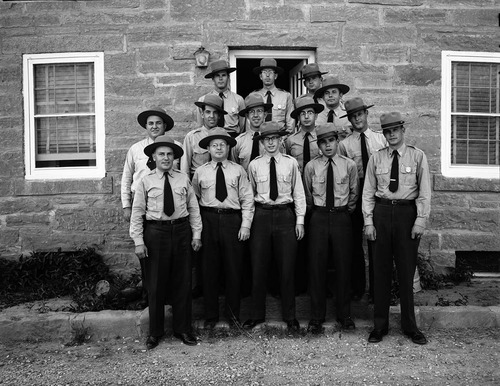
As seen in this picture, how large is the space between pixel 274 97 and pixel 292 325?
102 inches

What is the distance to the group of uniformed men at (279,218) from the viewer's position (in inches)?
192

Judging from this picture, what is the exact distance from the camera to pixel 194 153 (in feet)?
18.6

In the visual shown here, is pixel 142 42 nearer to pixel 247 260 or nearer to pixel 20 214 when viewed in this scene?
pixel 20 214

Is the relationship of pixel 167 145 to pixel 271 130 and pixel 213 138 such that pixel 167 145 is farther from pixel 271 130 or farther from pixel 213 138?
pixel 271 130

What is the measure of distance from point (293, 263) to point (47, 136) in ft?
12.9

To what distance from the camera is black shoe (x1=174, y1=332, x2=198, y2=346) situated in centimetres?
490

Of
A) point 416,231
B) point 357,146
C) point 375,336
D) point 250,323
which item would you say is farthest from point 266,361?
point 357,146

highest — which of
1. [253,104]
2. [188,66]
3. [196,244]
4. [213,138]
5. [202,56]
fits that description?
[202,56]

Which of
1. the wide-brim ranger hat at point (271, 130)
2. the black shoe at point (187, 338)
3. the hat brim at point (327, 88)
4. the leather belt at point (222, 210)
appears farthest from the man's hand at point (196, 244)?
the hat brim at point (327, 88)

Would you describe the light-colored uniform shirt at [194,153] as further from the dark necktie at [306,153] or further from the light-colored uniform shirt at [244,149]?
the dark necktie at [306,153]

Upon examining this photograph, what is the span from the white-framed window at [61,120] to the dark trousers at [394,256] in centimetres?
381

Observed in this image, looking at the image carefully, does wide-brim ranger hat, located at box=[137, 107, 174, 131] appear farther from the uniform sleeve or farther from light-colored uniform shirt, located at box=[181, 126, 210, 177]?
the uniform sleeve

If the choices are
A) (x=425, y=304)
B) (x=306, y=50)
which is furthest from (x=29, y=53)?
(x=425, y=304)

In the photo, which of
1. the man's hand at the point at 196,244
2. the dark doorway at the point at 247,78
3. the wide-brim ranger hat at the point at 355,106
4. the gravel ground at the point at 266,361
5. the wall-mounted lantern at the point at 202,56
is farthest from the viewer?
the dark doorway at the point at 247,78
